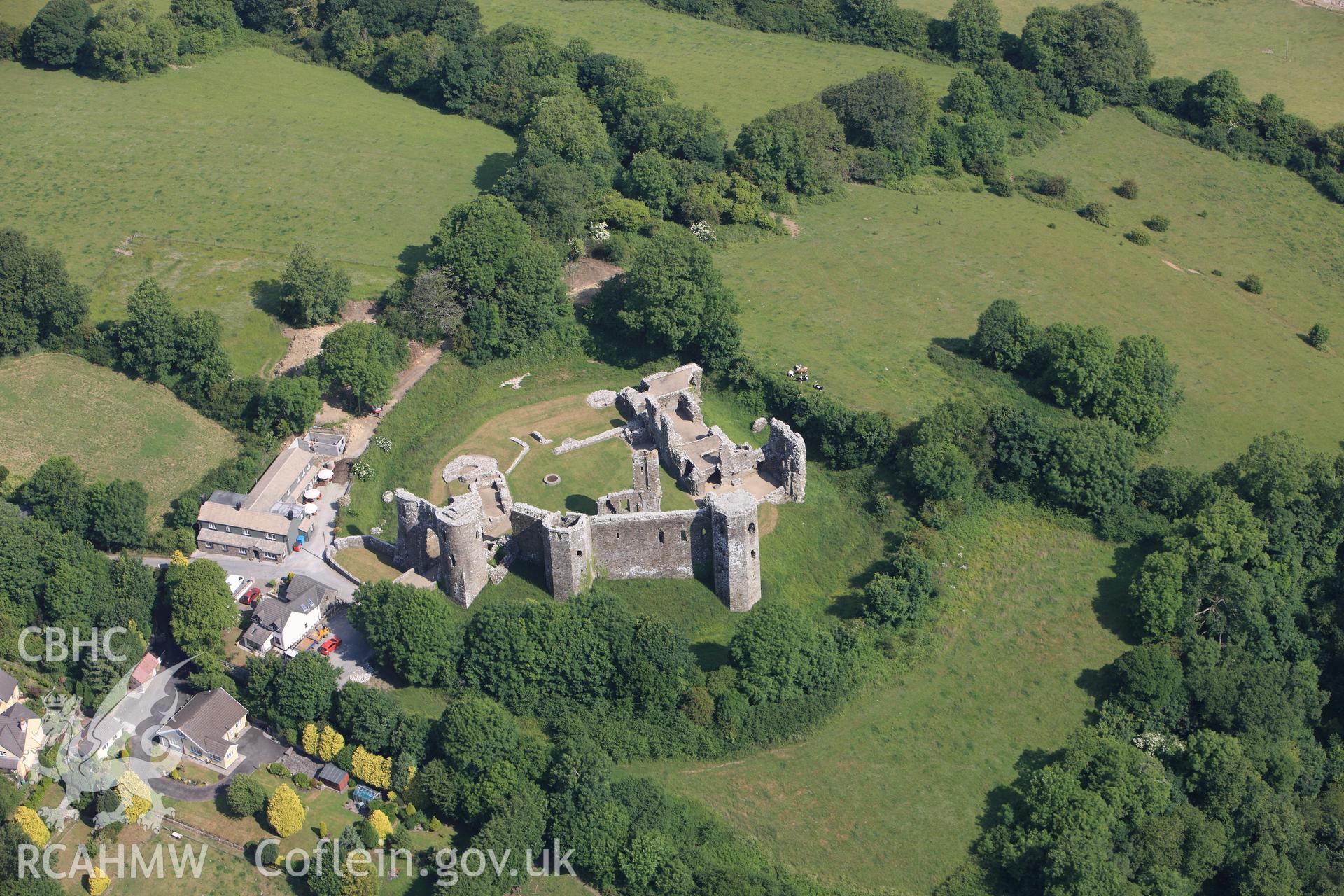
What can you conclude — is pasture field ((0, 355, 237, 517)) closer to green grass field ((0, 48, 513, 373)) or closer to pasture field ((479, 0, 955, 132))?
green grass field ((0, 48, 513, 373))

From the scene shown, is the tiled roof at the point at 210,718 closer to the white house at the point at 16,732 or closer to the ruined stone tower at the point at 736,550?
the white house at the point at 16,732

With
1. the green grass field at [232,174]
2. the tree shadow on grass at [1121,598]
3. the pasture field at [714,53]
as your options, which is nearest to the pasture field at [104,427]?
the green grass field at [232,174]

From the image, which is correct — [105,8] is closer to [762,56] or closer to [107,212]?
[107,212]

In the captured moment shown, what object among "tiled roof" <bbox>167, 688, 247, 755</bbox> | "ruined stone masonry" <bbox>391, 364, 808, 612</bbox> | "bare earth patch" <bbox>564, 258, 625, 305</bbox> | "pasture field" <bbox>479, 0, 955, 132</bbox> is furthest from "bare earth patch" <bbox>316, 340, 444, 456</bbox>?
"pasture field" <bbox>479, 0, 955, 132</bbox>

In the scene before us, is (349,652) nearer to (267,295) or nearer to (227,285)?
(267,295)

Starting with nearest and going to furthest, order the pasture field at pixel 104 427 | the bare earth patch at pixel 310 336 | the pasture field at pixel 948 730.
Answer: the pasture field at pixel 948 730
the pasture field at pixel 104 427
the bare earth patch at pixel 310 336

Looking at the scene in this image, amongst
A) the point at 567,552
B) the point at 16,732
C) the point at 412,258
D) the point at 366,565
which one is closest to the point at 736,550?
Result: the point at 567,552
